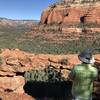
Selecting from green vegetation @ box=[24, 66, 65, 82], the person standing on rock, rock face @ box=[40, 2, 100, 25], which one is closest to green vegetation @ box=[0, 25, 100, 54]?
rock face @ box=[40, 2, 100, 25]

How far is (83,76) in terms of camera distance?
5.76m

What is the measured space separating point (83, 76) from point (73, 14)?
84.5m

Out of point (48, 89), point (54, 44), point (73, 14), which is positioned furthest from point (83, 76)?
point (73, 14)

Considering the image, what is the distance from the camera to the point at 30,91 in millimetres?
14734

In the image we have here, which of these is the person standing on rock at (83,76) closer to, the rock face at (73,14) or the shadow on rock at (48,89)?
the shadow on rock at (48,89)

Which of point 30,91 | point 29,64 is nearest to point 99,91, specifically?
point 30,91

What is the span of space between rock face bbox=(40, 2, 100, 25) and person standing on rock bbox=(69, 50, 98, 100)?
248 feet

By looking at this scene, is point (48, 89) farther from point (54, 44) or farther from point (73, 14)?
point (73, 14)

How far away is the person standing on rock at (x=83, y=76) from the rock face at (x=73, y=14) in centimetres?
7552

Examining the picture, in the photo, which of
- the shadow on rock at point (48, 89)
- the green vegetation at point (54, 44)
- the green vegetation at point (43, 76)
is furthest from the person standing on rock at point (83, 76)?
the green vegetation at point (54, 44)

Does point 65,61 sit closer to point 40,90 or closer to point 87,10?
point 40,90

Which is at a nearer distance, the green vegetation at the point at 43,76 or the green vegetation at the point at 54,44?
the green vegetation at the point at 43,76

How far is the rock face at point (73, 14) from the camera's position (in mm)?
84106

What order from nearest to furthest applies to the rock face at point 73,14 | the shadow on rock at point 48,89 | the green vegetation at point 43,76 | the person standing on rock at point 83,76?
1. the person standing on rock at point 83,76
2. the shadow on rock at point 48,89
3. the green vegetation at point 43,76
4. the rock face at point 73,14
